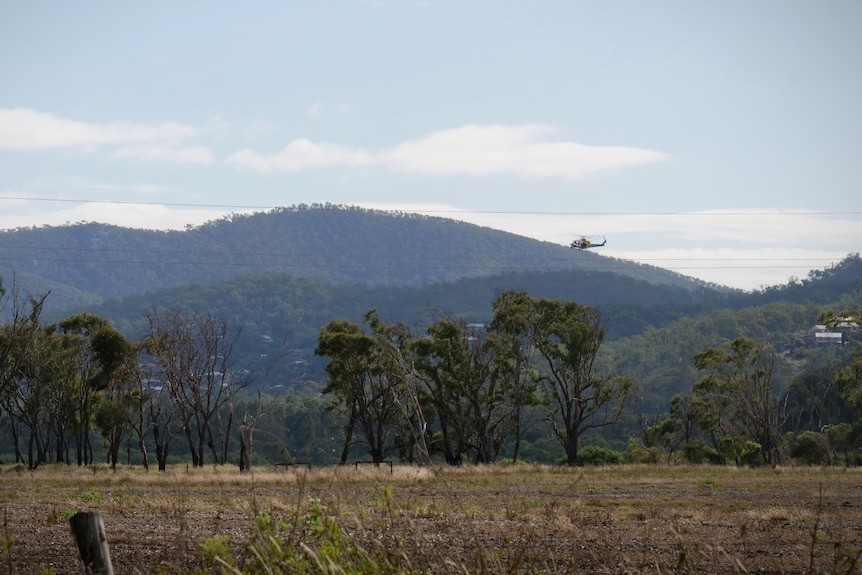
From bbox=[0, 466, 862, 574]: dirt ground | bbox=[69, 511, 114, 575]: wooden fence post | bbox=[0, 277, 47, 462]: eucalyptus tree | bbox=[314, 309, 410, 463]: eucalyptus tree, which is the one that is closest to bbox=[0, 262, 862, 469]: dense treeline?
bbox=[314, 309, 410, 463]: eucalyptus tree

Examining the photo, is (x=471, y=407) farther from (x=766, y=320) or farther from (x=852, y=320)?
(x=766, y=320)

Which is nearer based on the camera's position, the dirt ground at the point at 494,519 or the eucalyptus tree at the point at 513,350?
the dirt ground at the point at 494,519

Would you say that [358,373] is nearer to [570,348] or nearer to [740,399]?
[570,348]

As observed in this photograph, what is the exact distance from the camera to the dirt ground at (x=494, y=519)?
342 inches

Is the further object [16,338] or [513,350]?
[513,350]

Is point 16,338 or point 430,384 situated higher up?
point 16,338

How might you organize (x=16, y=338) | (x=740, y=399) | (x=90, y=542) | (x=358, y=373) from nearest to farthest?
(x=90, y=542), (x=16, y=338), (x=358, y=373), (x=740, y=399)

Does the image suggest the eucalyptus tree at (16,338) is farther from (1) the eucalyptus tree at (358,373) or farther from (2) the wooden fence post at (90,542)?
(2) the wooden fence post at (90,542)

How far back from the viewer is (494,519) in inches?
642

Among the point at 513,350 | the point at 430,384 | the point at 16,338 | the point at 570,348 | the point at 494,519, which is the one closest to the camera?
the point at 494,519

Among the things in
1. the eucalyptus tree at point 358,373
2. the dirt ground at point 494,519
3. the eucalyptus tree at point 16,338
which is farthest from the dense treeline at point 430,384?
the dirt ground at point 494,519

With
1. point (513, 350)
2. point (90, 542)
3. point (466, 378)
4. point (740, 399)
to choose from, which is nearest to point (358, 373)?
point (466, 378)

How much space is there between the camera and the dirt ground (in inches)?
342

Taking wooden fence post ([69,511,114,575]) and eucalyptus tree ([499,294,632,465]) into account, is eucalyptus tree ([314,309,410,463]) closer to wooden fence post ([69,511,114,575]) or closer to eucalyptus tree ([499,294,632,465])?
eucalyptus tree ([499,294,632,465])
